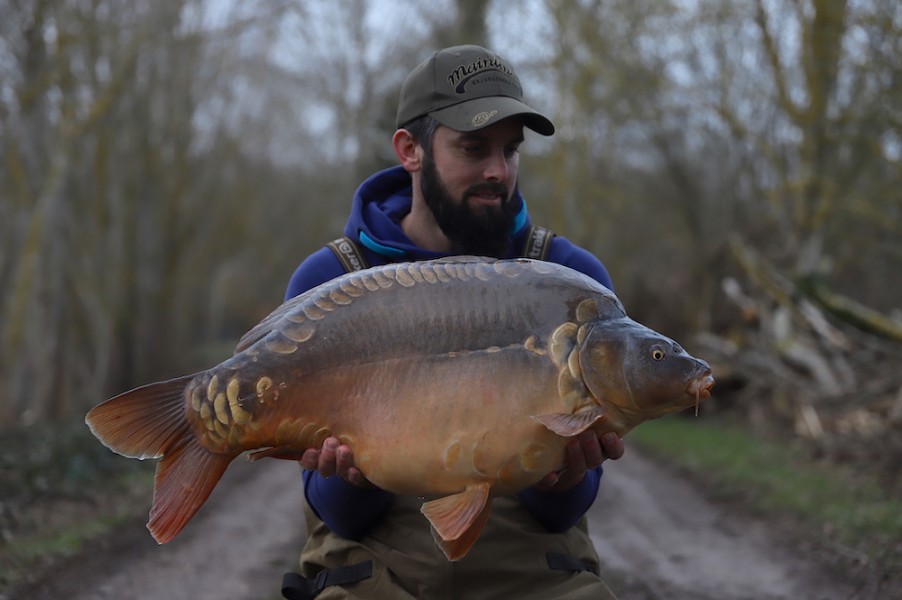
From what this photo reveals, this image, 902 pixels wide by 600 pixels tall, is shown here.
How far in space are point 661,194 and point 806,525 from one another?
42.5 feet

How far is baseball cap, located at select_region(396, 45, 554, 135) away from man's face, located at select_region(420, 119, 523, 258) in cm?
7

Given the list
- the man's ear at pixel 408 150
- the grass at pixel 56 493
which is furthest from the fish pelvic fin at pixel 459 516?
the grass at pixel 56 493

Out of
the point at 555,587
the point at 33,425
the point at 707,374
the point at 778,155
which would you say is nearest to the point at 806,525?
the point at 555,587

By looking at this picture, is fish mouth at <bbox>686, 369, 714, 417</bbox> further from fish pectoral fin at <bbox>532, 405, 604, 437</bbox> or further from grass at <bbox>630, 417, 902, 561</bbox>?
grass at <bbox>630, 417, 902, 561</bbox>

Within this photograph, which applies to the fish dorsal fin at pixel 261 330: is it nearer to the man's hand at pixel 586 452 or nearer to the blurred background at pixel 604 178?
the man's hand at pixel 586 452

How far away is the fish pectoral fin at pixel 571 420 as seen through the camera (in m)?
2.16

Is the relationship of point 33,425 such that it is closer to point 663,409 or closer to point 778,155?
point 663,409

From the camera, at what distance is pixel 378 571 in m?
2.76

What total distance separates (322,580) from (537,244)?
4.21 feet

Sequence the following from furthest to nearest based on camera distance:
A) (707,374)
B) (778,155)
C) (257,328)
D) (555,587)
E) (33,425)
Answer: (778,155) → (33,425) → (555,587) → (257,328) → (707,374)

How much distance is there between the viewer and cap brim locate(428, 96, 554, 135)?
2934 millimetres

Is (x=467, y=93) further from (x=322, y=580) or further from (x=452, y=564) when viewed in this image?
(x=322, y=580)

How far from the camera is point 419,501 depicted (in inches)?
113

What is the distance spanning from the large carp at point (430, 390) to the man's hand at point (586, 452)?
0.13ft
